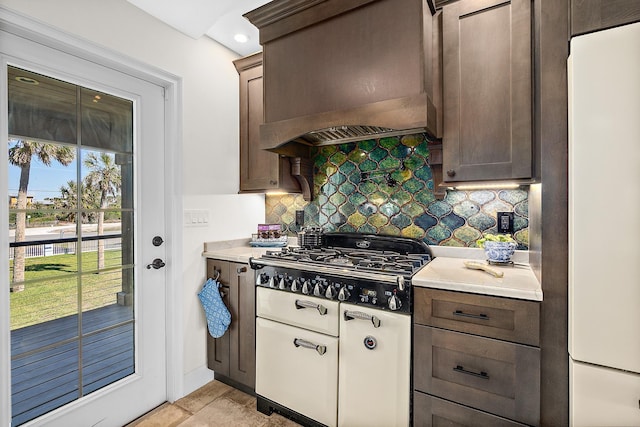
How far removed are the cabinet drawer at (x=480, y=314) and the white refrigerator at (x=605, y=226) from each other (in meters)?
0.14

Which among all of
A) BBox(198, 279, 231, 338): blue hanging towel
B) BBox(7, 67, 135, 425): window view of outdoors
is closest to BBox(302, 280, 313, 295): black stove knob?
BBox(198, 279, 231, 338): blue hanging towel

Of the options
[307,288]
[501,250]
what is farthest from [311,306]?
[501,250]

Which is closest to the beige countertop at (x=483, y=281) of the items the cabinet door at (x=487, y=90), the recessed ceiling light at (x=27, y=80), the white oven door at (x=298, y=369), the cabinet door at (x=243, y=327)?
the cabinet door at (x=487, y=90)

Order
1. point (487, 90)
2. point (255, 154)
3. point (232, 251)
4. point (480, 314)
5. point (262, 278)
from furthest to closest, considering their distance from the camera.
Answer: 1. point (255, 154)
2. point (232, 251)
3. point (262, 278)
4. point (487, 90)
5. point (480, 314)

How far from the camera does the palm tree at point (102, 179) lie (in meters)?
1.79

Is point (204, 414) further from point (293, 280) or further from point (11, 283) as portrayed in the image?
point (11, 283)

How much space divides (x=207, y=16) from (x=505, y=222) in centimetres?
225

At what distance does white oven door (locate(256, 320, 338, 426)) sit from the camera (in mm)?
1685

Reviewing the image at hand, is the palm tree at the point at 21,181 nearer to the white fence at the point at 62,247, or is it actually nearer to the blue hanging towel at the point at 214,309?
the white fence at the point at 62,247

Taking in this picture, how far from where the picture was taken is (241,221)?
2658mm

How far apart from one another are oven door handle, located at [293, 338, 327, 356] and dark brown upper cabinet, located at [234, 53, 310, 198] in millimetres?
1095

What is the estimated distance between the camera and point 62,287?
1.67 metres

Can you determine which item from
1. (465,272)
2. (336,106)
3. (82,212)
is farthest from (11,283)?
(465,272)

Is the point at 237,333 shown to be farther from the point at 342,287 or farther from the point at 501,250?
the point at 501,250
